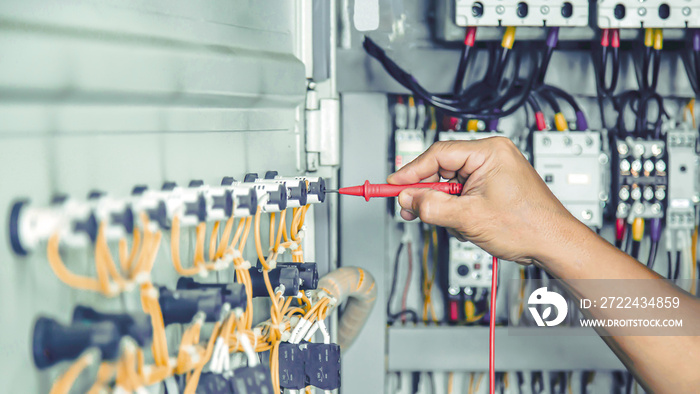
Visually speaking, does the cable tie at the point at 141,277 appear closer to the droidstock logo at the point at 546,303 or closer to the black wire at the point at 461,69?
the black wire at the point at 461,69

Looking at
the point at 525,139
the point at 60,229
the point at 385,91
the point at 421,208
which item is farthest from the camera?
the point at 525,139

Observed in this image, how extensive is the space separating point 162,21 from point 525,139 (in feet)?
3.41

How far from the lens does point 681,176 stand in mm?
1376

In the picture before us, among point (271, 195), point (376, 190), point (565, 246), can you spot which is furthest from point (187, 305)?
point (565, 246)

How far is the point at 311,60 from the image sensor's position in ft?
3.81

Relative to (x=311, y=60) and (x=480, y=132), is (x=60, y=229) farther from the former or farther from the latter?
(x=480, y=132)

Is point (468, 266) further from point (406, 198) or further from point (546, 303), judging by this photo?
point (406, 198)

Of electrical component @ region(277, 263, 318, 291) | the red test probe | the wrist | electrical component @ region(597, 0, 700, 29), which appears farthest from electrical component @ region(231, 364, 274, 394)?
electrical component @ region(597, 0, 700, 29)

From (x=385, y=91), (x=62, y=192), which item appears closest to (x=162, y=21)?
(x=62, y=192)

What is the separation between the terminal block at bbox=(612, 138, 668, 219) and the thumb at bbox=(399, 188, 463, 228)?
684 millimetres

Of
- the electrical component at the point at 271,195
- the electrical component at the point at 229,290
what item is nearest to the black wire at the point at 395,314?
the electrical component at the point at 271,195

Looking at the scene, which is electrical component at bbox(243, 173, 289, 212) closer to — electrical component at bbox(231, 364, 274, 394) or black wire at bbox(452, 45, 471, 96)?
electrical component at bbox(231, 364, 274, 394)

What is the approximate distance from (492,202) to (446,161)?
11 cm

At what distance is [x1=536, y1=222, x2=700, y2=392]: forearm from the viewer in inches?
36.4
